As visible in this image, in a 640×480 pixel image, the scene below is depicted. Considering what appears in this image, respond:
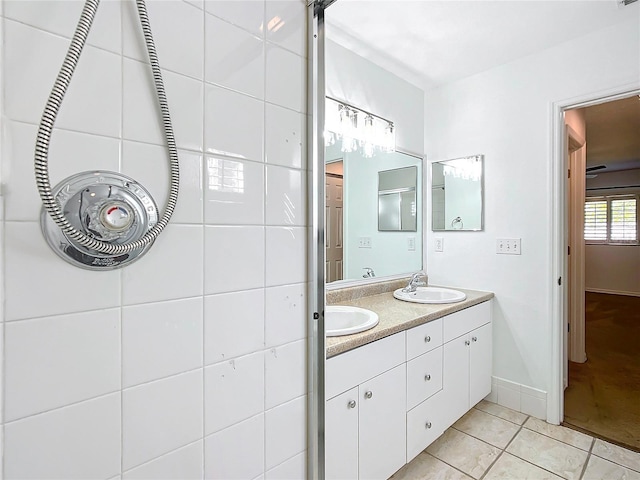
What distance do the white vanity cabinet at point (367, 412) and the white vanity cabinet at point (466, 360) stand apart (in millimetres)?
447

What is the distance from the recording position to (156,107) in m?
0.76

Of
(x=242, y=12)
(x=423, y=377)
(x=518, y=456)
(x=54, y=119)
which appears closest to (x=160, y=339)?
(x=54, y=119)

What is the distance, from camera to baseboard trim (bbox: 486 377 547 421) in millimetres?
2088

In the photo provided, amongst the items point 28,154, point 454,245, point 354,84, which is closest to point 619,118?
point 454,245

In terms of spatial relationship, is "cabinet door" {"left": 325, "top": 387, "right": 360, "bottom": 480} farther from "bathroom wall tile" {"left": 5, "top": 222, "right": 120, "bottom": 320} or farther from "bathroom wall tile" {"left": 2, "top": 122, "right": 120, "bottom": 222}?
"bathroom wall tile" {"left": 2, "top": 122, "right": 120, "bottom": 222}

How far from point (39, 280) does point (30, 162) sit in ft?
0.73

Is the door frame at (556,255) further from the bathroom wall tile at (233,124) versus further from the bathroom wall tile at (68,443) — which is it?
the bathroom wall tile at (68,443)

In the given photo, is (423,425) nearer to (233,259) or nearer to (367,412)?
(367,412)

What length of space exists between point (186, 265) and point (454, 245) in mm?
2118

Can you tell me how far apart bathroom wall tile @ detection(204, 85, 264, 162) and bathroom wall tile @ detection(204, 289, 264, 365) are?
0.39 meters

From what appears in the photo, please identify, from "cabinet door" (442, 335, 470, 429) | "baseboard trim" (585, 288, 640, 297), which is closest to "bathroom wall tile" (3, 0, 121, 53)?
"cabinet door" (442, 335, 470, 429)

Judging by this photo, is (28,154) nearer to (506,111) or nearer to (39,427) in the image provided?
(39,427)

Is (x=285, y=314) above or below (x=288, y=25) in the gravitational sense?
below

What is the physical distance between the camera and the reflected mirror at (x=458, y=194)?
7.75 ft
